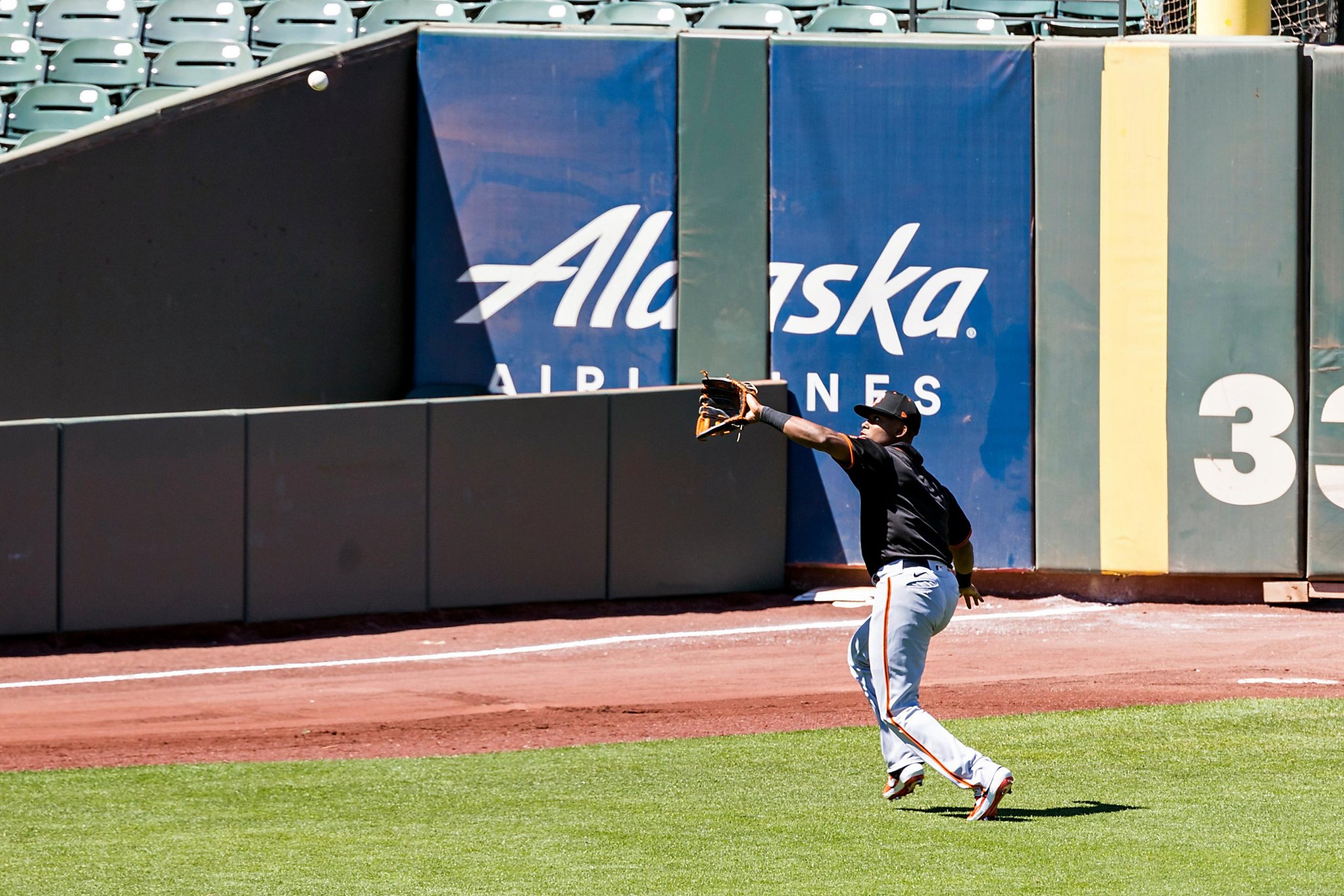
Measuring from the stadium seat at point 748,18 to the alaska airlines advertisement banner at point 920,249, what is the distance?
2.81 meters

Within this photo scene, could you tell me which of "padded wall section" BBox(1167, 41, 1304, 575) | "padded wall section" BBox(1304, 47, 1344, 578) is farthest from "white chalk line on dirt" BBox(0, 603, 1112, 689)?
"padded wall section" BBox(1304, 47, 1344, 578)

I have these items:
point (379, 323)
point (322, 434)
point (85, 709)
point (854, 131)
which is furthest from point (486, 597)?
point (854, 131)

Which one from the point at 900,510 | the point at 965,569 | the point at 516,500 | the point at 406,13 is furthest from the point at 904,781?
the point at 406,13

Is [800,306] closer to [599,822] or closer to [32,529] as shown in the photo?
[32,529]

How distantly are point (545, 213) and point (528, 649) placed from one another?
13.2 feet

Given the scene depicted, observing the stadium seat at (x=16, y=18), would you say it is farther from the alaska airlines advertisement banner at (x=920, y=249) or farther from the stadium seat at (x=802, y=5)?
the alaska airlines advertisement banner at (x=920, y=249)

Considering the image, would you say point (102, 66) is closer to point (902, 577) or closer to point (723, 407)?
point (723, 407)

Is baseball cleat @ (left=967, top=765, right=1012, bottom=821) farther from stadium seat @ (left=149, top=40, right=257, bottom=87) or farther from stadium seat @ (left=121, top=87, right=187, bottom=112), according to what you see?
stadium seat @ (left=149, top=40, right=257, bottom=87)

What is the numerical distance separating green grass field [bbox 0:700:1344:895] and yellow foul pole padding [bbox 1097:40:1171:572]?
4365 millimetres

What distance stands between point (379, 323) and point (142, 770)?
6.80 meters

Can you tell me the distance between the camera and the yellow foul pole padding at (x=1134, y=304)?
1321 cm

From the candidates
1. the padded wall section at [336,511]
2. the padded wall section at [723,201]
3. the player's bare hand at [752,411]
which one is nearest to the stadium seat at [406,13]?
the padded wall section at [723,201]

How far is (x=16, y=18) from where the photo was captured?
1872 cm

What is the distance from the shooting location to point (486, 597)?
Result: 13172 mm
